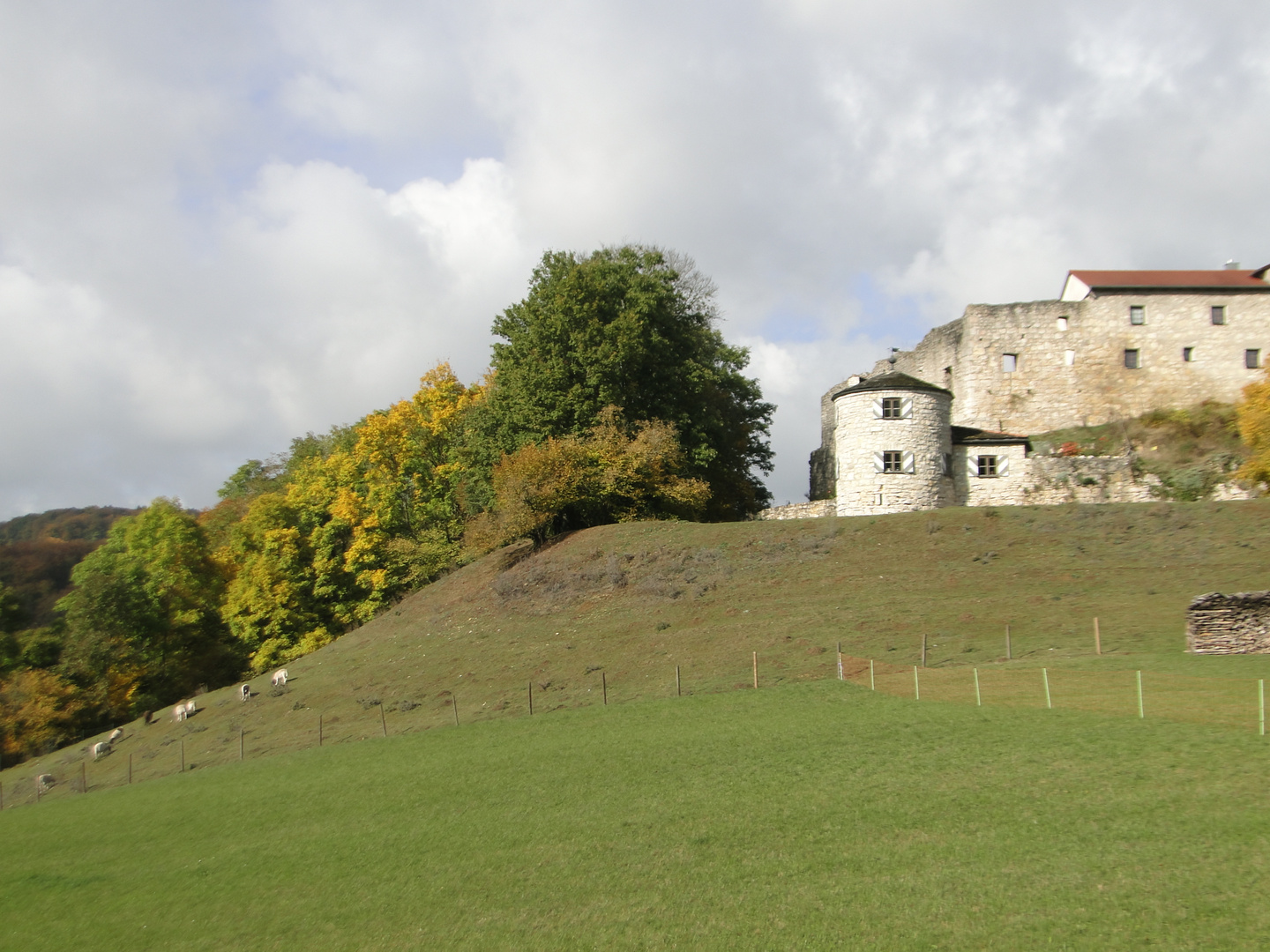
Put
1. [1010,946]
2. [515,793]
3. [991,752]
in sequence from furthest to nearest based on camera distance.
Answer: [515,793], [991,752], [1010,946]

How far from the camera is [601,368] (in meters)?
44.1

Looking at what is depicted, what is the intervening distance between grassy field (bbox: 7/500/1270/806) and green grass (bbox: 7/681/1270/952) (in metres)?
5.06

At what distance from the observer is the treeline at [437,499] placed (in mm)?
43938

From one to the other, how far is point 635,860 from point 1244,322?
46.6 meters

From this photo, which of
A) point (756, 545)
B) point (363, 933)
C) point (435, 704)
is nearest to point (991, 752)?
point (363, 933)

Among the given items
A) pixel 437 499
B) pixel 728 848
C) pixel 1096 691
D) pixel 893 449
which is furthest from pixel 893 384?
pixel 728 848

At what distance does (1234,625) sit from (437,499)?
1630 inches

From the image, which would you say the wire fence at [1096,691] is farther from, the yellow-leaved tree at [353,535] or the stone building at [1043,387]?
the yellow-leaved tree at [353,535]

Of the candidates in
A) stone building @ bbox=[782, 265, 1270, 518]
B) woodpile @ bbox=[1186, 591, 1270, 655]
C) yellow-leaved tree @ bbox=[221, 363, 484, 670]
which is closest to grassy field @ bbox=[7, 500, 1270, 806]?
woodpile @ bbox=[1186, 591, 1270, 655]

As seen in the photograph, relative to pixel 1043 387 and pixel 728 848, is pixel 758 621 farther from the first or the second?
pixel 1043 387

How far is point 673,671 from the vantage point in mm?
29078

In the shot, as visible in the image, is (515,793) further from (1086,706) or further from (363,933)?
(1086,706)

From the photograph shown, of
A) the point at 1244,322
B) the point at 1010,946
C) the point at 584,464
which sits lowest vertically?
the point at 1010,946

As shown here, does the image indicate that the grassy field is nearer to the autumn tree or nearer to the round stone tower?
the autumn tree
